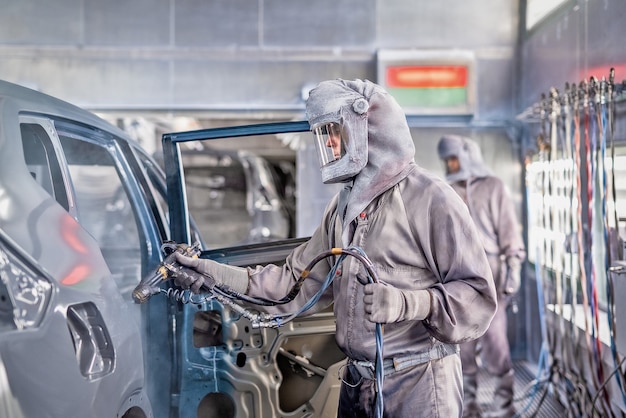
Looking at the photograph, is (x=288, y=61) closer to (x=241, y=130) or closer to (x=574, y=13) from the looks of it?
(x=574, y=13)

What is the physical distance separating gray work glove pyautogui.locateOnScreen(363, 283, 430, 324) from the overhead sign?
4.11m

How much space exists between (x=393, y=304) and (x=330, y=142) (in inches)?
24.8

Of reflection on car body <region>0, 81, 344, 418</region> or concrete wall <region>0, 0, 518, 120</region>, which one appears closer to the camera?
reflection on car body <region>0, 81, 344, 418</region>

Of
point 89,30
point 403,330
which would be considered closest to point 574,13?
point 403,330

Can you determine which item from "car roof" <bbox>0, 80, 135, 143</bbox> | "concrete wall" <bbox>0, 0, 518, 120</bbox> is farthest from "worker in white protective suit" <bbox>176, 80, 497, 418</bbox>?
"concrete wall" <bbox>0, 0, 518, 120</bbox>

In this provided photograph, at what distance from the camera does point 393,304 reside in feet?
6.58

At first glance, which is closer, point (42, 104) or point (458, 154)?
point (42, 104)

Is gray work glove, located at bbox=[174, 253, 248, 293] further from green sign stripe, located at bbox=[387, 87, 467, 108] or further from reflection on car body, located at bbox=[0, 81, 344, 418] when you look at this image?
green sign stripe, located at bbox=[387, 87, 467, 108]

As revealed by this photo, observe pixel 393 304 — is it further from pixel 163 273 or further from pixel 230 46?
pixel 230 46

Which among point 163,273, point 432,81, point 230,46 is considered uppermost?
point 230,46

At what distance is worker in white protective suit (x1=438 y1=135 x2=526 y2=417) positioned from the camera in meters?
4.35

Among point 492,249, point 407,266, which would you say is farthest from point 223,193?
point 407,266

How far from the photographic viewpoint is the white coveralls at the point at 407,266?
210 cm

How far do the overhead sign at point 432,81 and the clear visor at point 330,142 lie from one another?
12.3 feet
